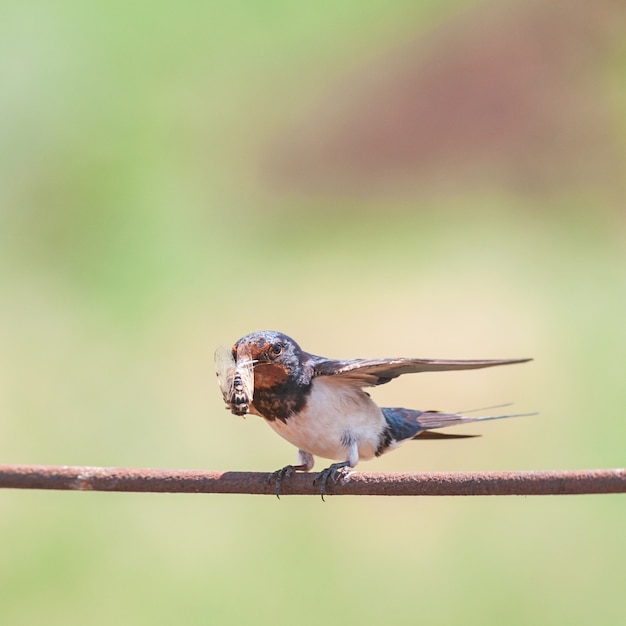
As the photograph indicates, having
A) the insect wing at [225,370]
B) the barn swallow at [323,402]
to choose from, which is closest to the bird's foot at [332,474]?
the barn swallow at [323,402]

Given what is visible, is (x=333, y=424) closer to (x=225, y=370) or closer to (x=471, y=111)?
(x=225, y=370)

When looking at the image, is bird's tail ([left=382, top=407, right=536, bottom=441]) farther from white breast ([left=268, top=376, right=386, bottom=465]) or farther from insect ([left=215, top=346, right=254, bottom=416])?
insect ([left=215, top=346, right=254, bottom=416])

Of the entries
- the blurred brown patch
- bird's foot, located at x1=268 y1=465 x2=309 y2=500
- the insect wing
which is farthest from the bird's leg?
the blurred brown patch

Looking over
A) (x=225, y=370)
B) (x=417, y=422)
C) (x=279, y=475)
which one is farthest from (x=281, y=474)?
(x=417, y=422)

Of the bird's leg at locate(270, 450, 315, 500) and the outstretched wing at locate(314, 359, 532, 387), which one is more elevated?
the outstretched wing at locate(314, 359, 532, 387)

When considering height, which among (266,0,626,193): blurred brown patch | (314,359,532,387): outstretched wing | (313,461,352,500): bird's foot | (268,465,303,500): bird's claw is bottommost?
(313,461,352,500): bird's foot
